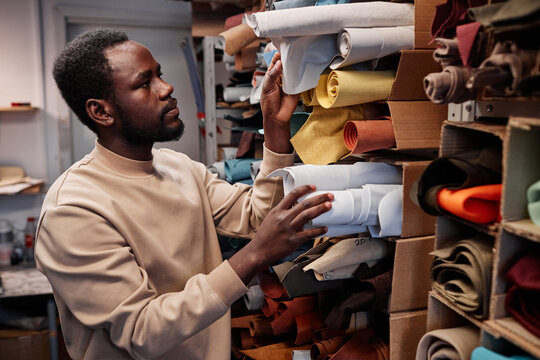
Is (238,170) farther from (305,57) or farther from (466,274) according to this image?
(466,274)

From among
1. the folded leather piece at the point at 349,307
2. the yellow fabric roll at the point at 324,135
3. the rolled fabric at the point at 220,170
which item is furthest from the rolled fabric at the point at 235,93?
the folded leather piece at the point at 349,307

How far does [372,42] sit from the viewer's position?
98 cm

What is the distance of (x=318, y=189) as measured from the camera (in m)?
1.02

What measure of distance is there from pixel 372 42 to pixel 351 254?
A: 0.49 metres

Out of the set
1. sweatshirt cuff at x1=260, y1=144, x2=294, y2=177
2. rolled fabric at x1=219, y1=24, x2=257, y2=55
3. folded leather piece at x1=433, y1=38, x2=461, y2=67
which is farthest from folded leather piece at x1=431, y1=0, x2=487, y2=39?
rolled fabric at x1=219, y1=24, x2=257, y2=55

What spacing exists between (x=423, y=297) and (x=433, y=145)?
355 mm

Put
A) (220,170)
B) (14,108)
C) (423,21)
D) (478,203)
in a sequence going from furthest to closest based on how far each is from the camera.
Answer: (14,108)
(220,170)
(423,21)
(478,203)

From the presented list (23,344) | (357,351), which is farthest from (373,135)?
(23,344)

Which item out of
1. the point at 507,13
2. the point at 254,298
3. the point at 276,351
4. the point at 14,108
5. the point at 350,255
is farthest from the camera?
the point at 14,108

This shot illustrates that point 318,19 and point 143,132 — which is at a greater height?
point 318,19

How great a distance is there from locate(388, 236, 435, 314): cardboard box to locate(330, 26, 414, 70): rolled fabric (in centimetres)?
42

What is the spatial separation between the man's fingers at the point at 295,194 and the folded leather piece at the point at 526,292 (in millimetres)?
428

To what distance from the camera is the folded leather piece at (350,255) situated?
1.09 metres

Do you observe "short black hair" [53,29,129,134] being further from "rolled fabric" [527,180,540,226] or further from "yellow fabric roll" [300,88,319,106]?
"rolled fabric" [527,180,540,226]
